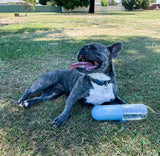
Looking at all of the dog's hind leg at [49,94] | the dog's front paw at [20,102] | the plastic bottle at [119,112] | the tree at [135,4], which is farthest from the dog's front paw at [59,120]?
the tree at [135,4]

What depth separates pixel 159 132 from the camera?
247 centimetres

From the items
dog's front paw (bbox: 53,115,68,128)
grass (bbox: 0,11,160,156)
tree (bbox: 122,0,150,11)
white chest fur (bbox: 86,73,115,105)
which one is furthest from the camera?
tree (bbox: 122,0,150,11)

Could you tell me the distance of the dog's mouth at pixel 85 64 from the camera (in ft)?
8.56

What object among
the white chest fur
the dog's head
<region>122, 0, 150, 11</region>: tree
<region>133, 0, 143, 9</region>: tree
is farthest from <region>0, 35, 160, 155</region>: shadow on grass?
<region>122, 0, 150, 11</region>: tree

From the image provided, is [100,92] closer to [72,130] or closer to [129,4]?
[72,130]

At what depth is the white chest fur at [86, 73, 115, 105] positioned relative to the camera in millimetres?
2799

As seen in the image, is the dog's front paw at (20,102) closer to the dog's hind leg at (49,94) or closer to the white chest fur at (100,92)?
the dog's hind leg at (49,94)

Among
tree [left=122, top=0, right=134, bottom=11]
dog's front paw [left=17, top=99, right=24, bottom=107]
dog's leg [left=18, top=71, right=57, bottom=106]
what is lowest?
dog's front paw [left=17, top=99, right=24, bottom=107]

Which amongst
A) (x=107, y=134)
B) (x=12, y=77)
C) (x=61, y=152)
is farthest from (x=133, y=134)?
(x=12, y=77)

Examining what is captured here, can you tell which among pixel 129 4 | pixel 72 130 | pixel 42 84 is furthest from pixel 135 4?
pixel 72 130

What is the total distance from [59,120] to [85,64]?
3.07 feet

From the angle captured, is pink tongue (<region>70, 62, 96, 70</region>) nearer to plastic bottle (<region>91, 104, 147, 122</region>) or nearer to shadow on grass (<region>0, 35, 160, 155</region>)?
plastic bottle (<region>91, 104, 147, 122</region>)

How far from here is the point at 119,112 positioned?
8.54 ft

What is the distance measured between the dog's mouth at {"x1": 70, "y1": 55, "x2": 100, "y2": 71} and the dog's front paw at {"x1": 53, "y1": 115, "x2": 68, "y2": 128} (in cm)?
77
